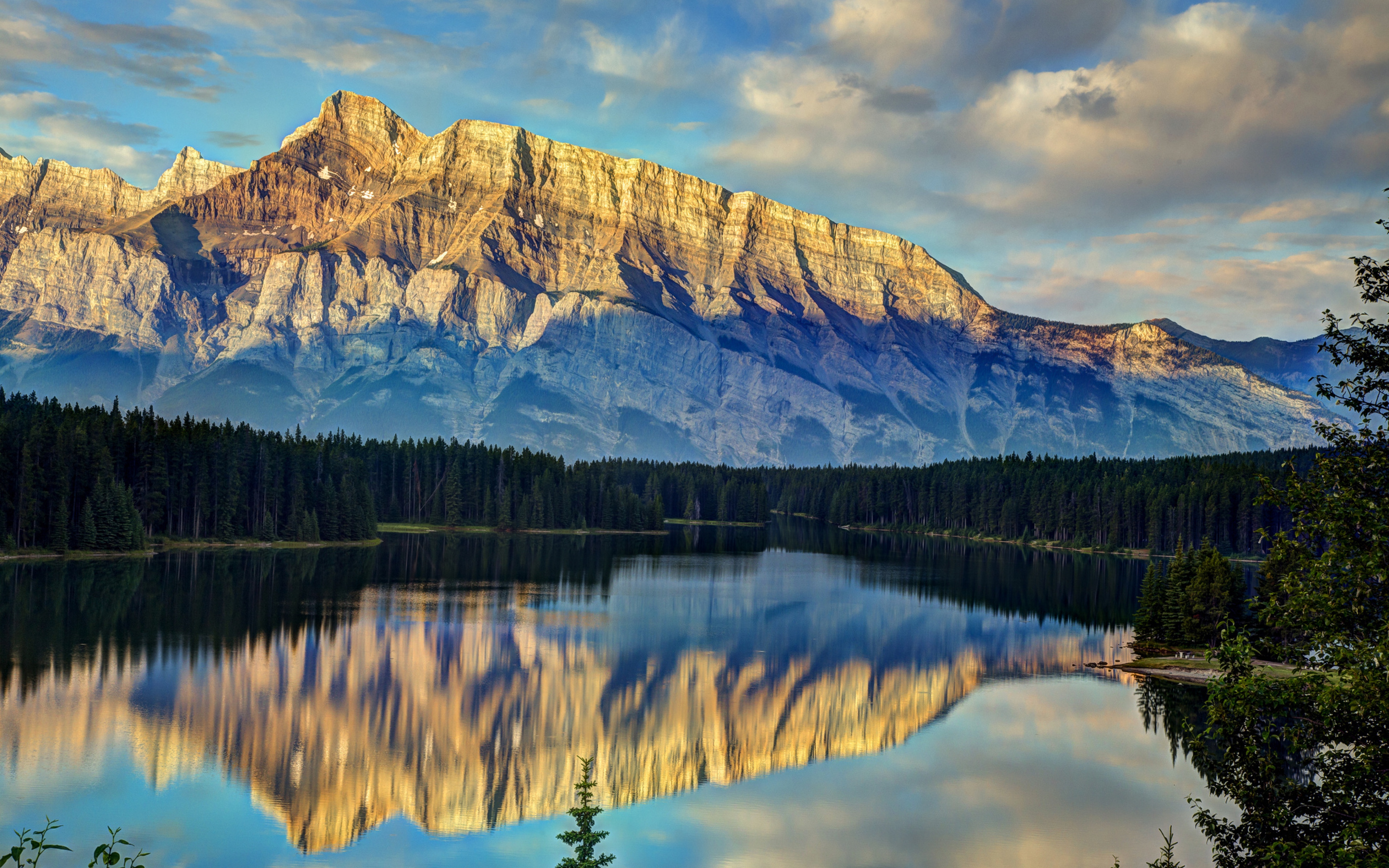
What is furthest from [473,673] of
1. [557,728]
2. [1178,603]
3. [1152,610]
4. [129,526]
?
[129,526]

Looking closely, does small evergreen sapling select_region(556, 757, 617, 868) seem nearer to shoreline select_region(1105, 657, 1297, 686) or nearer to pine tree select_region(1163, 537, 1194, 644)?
shoreline select_region(1105, 657, 1297, 686)

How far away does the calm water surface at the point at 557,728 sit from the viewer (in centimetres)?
3816

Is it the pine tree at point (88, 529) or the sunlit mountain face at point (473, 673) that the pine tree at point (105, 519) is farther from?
the sunlit mountain face at point (473, 673)

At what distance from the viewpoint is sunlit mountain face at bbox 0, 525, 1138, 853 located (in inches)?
1727

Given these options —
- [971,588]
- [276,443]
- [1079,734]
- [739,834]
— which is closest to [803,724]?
[1079,734]

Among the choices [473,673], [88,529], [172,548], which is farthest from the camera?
[172,548]

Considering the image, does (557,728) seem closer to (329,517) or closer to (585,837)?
(585,837)

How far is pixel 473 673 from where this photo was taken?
63.8 meters

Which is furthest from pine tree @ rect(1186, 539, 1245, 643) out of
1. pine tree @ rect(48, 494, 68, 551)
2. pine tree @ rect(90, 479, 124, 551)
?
pine tree @ rect(48, 494, 68, 551)

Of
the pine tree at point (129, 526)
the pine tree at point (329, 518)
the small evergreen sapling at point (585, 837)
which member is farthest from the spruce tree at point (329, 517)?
the small evergreen sapling at point (585, 837)

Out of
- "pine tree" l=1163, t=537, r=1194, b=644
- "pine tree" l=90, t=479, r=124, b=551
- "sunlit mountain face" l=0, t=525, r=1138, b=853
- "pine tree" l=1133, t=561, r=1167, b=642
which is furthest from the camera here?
"pine tree" l=90, t=479, r=124, b=551

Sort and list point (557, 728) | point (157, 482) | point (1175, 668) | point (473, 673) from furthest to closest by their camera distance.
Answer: point (157, 482) → point (1175, 668) → point (473, 673) → point (557, 728)

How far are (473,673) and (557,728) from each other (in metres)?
13.4

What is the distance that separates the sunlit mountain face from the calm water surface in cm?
28
